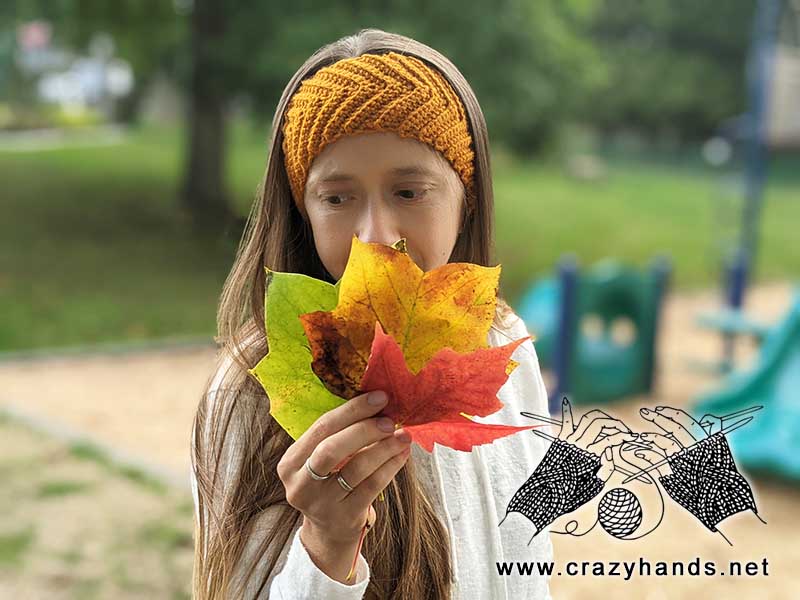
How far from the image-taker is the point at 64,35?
13.0 metres

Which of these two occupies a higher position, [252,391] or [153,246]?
[252,391]

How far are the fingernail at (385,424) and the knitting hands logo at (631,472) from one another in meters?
0.40

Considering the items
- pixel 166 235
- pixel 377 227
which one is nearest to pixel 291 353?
pixel 377 227

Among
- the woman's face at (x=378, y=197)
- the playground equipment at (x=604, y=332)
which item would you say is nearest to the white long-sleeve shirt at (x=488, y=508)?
the woman's face at (x=378, y=197)

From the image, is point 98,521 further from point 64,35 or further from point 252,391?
point 64,35

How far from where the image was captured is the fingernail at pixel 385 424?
1.16 meters

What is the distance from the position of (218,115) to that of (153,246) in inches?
83.4

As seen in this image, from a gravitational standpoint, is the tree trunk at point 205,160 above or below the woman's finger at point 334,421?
below

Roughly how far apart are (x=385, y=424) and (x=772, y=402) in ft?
18.1

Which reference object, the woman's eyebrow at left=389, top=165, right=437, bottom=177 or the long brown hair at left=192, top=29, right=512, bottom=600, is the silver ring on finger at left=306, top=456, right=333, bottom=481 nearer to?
the long brown hair at left=192, top=29, right=512, bottom=600

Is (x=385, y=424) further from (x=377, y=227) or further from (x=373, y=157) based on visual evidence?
(x=373, y=157)

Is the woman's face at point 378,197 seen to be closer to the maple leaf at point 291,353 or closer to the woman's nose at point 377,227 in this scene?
the woman's nose at point 377,227

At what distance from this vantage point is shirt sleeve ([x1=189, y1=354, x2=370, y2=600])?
4.35 ft

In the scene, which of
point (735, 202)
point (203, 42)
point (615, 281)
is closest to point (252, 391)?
point (615, 281)
